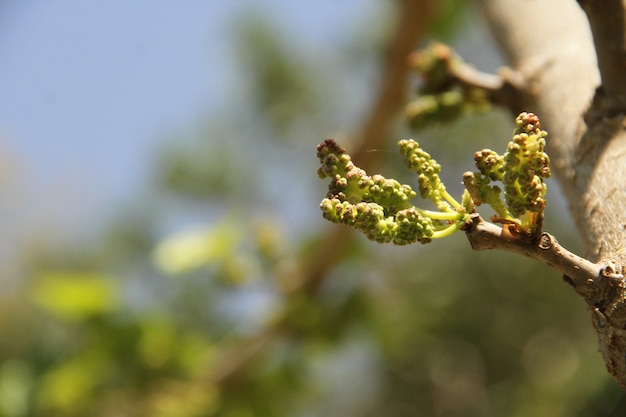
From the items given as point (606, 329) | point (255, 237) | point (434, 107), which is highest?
point (255, 237)

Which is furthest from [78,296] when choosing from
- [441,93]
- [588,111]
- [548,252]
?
[548,252]

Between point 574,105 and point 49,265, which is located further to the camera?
point 49,265

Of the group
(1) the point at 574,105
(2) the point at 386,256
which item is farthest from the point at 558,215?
(1) the point at 574,105

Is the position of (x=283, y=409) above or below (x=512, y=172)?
above

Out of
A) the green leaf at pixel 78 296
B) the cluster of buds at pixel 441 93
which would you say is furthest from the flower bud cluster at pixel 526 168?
the green leaf at pixel 78 296

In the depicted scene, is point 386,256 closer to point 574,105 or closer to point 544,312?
point 544,312

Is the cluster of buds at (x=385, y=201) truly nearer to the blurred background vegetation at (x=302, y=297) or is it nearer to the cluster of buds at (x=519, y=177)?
the cluster of buds at (x=519, y=177)

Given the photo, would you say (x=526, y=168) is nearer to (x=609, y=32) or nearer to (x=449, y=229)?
(x=449, y=229)

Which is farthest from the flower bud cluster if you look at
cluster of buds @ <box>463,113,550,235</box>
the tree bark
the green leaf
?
the green leaf
